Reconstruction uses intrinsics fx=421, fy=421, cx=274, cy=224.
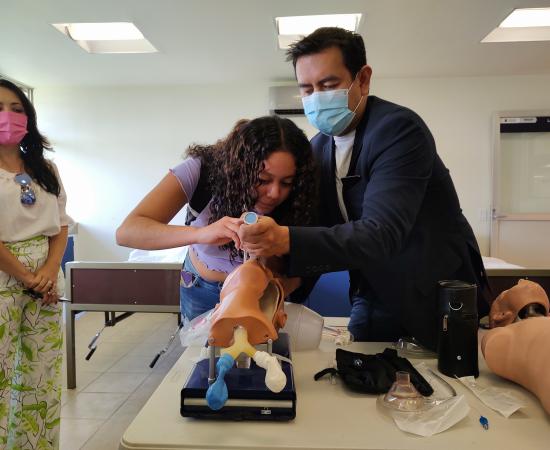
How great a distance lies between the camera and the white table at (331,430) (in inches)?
25.4

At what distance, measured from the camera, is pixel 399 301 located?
993mm

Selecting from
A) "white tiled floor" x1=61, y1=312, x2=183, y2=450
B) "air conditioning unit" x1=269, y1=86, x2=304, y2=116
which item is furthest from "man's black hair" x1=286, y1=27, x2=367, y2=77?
"air conditioning unit" x1=269, y1=86, x2=304, y2=116

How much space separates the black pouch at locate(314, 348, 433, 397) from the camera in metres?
0.81

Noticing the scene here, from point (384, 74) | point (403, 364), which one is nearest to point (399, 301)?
point (403, 364)

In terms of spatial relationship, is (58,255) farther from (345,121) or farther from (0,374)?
(345,121)

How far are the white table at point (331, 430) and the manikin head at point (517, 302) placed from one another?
0.24 meters

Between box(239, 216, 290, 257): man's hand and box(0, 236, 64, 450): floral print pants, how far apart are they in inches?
44.9

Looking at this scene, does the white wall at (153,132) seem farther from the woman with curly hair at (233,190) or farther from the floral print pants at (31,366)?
the woman with curly hair at (233,190)

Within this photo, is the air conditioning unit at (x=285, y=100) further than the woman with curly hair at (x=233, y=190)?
Yes

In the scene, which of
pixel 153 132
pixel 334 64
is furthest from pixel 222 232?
pixel 153 132

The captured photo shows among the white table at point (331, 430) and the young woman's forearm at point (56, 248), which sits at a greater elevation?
the young woman's forearm at point (56, 248)

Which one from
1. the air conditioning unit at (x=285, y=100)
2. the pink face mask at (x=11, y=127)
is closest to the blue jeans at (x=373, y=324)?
the pink face mask at (x=11, y=127)

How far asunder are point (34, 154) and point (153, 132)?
8.94ft

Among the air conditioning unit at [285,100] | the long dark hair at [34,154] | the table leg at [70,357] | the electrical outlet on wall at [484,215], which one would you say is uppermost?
the air conditioning unit at [285,100]
